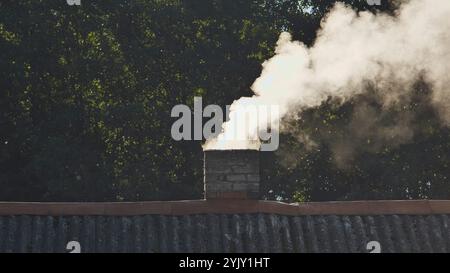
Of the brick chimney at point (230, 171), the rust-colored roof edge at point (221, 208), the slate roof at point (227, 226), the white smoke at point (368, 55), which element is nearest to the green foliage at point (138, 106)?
the white smoke at point (368, 55)

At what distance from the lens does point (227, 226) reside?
1808cm

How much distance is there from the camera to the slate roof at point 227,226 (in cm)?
1769

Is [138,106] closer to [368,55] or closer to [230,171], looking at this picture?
[368,55]

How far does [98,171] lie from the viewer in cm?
3634

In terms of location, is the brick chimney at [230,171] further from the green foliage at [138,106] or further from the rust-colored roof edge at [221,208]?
the green foliage at [138,106]

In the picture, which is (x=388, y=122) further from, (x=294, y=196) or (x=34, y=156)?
(x=34, y=156)

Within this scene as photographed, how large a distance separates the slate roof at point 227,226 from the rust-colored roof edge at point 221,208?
16mm

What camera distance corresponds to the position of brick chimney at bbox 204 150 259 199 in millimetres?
18391

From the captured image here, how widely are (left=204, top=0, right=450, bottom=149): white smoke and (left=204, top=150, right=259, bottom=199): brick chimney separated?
1.64 m

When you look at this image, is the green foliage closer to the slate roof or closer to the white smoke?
the white smoke

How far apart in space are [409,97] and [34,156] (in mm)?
12130

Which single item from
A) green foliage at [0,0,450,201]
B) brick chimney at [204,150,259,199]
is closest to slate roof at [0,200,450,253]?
brick chimney at [204,150,259,199]
